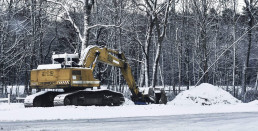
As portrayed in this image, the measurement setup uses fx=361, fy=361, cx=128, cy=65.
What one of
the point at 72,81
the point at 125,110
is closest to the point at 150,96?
the point at 125,110

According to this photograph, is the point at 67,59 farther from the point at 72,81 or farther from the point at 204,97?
the point at 204,97

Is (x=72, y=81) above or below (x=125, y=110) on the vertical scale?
above

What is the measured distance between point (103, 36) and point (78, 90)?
23.5 metres

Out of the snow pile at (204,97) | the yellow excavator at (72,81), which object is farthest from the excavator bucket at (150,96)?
the snow pile at (204,97)

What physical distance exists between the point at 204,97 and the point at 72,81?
420 inches

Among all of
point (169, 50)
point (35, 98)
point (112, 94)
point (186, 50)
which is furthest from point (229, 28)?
point (35, 98)

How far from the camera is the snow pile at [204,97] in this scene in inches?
954

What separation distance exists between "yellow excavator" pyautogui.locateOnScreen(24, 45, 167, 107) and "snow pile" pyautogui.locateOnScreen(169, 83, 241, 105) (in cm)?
587

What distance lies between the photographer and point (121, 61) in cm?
2134

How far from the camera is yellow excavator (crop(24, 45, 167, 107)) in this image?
17.3m

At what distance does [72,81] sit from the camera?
17.3 m

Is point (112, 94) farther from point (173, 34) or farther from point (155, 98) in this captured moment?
point (173, 34)

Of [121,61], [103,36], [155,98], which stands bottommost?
[155,98]

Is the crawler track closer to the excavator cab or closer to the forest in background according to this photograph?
the excavator cab
